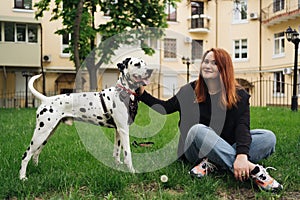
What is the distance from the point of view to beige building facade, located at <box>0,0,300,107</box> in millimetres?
23469

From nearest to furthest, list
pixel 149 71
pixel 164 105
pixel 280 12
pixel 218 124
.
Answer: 1. pixel 149 71
2. pixel 218 124
3. pixel 164 105
4. pixel 280 12

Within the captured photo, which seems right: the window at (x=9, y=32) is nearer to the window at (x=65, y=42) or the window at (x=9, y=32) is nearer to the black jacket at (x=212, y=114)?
the window at (x=65, y=42)

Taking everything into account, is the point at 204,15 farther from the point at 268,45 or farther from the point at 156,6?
the point at 156,6

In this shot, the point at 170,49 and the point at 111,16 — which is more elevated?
the point at 111,16

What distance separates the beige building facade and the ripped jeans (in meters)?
17.1

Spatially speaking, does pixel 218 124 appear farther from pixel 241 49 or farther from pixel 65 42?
pixel 241 49

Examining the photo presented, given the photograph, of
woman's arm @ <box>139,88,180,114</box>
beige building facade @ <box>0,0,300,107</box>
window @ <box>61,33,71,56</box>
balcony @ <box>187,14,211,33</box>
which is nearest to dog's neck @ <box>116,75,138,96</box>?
woman's arm @ <box>139,88,180,114</box>

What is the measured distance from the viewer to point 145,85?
361 centimetres

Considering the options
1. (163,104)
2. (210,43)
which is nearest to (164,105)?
(163,104)

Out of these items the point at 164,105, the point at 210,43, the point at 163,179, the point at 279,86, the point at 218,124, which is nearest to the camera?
the point at 163,179

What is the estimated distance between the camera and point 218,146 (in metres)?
3.38

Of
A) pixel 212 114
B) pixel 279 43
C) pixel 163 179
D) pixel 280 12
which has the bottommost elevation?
pixel 163 179

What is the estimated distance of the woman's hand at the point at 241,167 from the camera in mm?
3152

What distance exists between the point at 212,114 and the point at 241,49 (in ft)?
84.6
